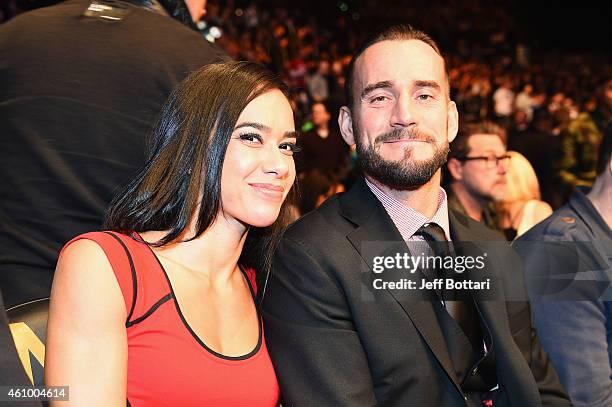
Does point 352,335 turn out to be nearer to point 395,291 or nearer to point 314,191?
point 395,291

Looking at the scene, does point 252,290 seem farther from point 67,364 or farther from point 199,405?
point 67,364

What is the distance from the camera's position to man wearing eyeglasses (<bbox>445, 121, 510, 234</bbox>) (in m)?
4.05

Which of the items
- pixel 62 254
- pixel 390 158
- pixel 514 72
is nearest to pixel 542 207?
pixel 390 158

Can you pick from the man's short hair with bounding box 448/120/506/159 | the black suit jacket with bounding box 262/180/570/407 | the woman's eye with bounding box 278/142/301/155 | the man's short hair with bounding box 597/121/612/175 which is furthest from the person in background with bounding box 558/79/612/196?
the woman's eye with bounding box 278/142/301/155

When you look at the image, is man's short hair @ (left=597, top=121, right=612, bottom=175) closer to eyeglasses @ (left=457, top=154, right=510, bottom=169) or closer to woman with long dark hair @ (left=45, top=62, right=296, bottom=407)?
eyeglasses @ (left=457, top=154, right=510, bottom=169)

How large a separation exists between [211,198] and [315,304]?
1.29 feet

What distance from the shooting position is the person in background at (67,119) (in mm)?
1885

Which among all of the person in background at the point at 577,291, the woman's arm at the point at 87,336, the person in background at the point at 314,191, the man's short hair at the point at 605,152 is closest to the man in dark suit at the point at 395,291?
the person in background at the point at 577,291

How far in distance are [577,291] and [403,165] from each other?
2.65 feet

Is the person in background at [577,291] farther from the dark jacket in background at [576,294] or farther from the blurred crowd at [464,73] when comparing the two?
the blurred crowd at [464,73]

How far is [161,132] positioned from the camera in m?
1.86

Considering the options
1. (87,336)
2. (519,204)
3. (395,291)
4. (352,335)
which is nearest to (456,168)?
(519,204)

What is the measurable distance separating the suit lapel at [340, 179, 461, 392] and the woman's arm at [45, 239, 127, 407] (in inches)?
28.0

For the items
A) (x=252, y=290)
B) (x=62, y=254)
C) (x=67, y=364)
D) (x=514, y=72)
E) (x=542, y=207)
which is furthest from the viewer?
(x=514, y=72)
